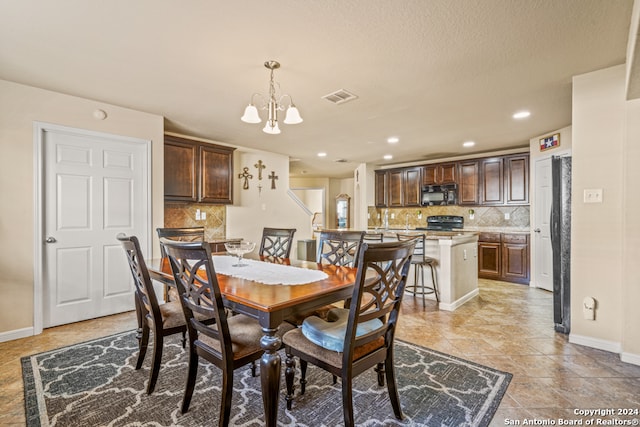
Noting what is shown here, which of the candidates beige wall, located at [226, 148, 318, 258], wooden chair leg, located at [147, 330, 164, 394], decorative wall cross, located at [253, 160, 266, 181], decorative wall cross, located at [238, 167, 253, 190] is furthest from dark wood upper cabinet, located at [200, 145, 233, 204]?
wooden chair leg, located at [147, 330, 164, 394]

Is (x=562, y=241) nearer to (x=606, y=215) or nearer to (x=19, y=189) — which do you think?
(x=606, y=215)

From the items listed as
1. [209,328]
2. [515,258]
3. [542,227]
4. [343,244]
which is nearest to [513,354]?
[343,244]

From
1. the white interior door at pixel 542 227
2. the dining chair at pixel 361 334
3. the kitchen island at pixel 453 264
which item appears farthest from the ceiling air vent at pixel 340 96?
the white interior door at pixel 542 227

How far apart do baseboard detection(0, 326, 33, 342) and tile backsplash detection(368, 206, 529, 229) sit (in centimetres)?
581

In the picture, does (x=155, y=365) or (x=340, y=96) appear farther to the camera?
(x=340, y=96)

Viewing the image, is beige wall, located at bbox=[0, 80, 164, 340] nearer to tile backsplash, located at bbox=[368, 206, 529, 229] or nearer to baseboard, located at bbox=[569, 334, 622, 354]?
baseboard, located at bbox=[569, 334, 622, 354]

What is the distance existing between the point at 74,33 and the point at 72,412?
7.61ft

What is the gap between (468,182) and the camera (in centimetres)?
582

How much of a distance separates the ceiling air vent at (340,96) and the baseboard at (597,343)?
2939 mm

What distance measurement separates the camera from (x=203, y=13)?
181cm

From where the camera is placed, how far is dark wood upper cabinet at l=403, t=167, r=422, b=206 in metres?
6.41

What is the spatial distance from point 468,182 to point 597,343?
3.71 meters

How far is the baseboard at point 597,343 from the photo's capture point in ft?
8.10

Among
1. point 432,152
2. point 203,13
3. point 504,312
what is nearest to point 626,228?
point 504,312
